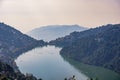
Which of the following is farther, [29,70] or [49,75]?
[29,70]

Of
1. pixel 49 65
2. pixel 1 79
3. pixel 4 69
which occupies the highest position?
pixel 49 65

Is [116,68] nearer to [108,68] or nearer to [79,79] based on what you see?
[108,68]

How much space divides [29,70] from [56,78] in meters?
29.6

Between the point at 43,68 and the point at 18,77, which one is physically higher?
the point at 43,68

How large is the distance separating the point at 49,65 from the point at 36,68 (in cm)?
1585

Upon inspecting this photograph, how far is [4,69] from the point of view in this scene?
104688 millimetres

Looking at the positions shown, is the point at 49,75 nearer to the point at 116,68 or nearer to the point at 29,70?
the point at 29,70

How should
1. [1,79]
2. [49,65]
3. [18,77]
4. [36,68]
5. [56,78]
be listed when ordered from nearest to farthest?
[1,79] → [18,77] → [56,78] → [36,68] → [49,65]

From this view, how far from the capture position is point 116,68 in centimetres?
19238

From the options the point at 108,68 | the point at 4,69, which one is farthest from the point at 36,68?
the point at 4,69

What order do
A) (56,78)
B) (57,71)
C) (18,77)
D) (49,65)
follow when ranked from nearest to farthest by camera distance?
(18,77) → (56,78) → (57,71) → (49,65)

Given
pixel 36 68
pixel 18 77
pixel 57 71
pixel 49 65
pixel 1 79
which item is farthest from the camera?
pixel 49 65

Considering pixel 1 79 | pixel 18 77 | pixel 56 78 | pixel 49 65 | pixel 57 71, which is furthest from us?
pixel 49 65

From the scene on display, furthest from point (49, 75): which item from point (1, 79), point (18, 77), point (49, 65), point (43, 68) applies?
point (1, 79)
